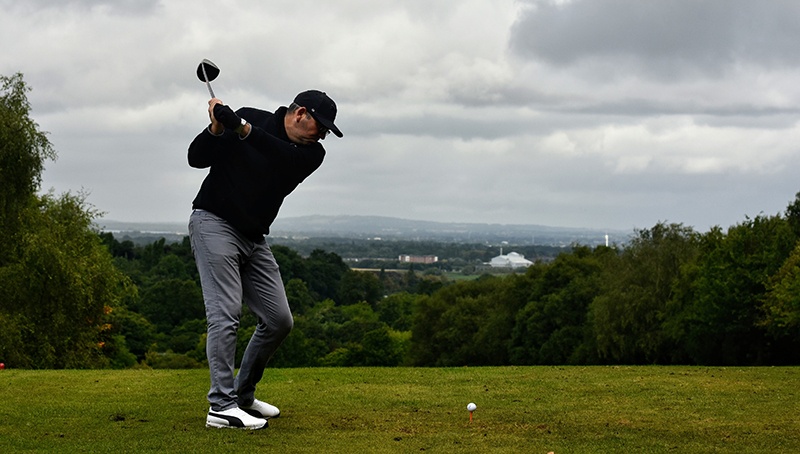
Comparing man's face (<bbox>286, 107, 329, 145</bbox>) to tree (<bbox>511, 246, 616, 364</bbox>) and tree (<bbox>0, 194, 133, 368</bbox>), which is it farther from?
tree (<bbox>511, 246, 616, 364</bbox>)

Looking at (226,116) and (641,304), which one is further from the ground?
(226,116)

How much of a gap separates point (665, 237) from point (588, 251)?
1659cm

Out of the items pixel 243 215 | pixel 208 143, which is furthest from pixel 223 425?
pixel 208 143

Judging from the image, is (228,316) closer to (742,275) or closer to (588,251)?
(742,275)

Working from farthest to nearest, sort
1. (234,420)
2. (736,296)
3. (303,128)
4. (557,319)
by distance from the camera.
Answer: (557,319) < (736,296) < (303,128) < (234,420)

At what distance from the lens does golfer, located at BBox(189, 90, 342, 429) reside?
9258 mm

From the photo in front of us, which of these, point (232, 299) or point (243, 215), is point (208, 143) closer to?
point (243, 215)

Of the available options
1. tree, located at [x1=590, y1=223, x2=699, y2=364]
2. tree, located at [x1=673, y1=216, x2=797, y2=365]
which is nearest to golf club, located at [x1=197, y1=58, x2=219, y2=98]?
tree, located at [x1=673, y1=216, x2=797, y2=365]

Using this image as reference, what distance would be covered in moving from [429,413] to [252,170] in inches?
121

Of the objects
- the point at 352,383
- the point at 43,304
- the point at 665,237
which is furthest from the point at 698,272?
the point at 352,383

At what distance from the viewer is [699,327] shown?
59.0 m

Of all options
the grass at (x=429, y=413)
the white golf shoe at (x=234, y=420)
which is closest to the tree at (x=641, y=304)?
the grass at (x=429, y=413)

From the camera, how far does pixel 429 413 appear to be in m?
10.5

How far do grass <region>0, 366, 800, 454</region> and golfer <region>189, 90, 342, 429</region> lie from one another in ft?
1.73
